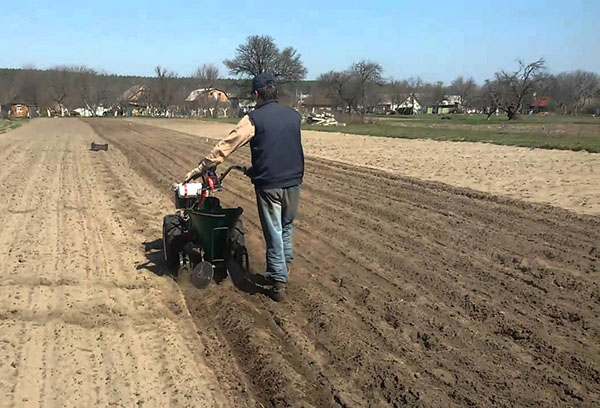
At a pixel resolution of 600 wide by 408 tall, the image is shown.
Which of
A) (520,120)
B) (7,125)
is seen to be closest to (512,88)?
(520,120)

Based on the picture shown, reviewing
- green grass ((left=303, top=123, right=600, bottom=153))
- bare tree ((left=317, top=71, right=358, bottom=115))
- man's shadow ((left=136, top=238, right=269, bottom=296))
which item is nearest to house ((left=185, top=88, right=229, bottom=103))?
bare tree ((left=317, top=71, right=358, bottom=115))

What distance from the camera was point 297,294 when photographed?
19.6ft

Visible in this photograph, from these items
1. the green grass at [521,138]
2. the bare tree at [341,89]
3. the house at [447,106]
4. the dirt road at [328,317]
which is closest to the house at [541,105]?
the house at [447,106]

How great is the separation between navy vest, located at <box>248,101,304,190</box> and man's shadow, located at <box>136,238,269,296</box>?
45.5 inches

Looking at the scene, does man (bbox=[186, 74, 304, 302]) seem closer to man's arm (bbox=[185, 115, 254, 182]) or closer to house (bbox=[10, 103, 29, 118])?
man's arm (bbox=[185, 115, 254, 182])

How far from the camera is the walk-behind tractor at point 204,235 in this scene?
19.9 ft

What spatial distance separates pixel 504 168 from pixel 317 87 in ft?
274

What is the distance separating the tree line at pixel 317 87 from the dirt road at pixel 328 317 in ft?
151

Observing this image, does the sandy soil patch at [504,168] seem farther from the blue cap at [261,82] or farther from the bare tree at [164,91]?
the bare tree at [164,91]

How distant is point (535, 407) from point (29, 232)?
727 centimetres

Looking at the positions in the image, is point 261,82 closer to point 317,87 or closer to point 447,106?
point 317,87

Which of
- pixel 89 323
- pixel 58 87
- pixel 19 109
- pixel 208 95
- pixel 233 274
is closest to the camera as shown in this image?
→ pixel 89 323

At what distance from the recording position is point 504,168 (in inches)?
645

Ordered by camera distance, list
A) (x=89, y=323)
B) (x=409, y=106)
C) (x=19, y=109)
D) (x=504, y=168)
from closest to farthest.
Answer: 1. (x=89, y=323)
2. (x=504, y=168)
3. (x=19, y=109)
4. (x=409, y=106)
